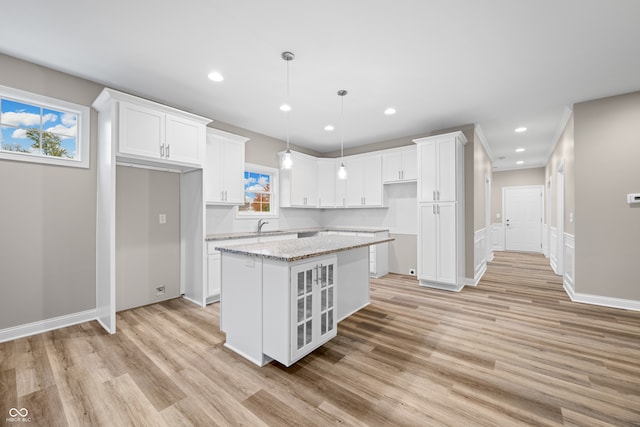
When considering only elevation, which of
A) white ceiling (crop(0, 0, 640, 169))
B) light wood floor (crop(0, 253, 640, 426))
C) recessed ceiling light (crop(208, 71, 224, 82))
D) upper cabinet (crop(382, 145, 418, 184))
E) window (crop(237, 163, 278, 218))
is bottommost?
light wood floor (crop(0, 253, 640, 426))

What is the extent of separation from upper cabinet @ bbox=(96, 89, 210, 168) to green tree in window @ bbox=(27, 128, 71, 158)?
1.95 ft

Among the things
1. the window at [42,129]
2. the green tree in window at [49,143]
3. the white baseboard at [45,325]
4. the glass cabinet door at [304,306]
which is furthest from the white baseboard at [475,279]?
the green tree in window at [49,143]

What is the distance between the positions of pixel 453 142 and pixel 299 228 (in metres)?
3.31

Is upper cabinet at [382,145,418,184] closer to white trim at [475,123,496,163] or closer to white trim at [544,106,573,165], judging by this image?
white trim at [475,123,496,163]

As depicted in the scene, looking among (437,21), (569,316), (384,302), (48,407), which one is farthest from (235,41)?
(569,316)

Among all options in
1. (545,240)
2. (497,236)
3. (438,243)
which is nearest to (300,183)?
(438,243)

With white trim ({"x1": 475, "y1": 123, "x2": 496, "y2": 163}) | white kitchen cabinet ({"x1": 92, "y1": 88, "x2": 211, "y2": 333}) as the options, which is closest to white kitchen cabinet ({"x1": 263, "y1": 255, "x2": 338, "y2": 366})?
white kitchen cabinet ({"x1": 92, "y1": 88, "x2": 211, "y2": 333})

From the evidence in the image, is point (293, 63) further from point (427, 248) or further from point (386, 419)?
point (427, 248)

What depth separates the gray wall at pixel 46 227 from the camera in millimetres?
2588

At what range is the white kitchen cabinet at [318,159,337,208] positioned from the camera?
19.4ft

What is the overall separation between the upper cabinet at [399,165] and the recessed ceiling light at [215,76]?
10.9 feet

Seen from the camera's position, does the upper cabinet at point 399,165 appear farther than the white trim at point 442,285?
Yes

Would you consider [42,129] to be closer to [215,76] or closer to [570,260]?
[215,76]

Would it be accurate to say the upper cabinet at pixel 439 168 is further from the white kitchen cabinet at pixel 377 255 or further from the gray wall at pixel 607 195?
the gray wall at pixel 607 195
